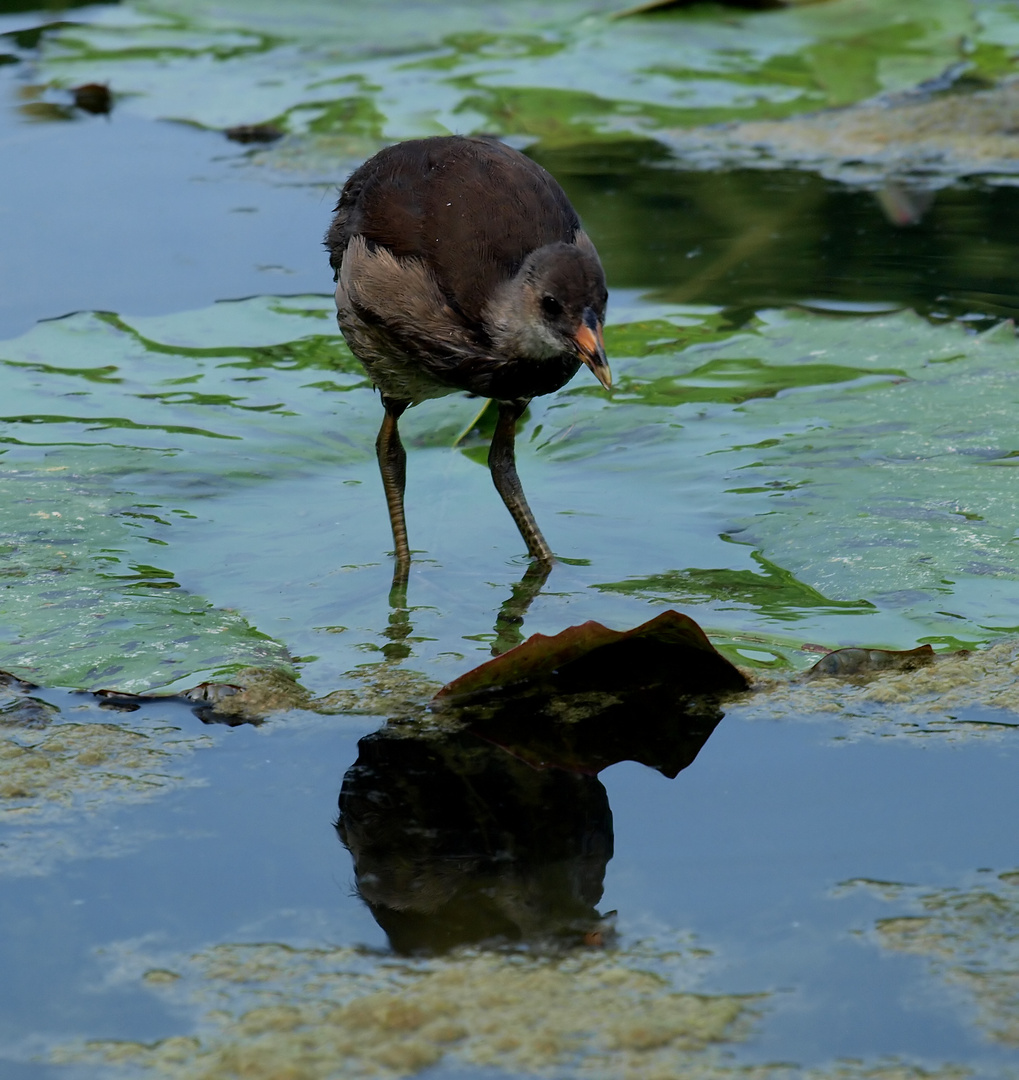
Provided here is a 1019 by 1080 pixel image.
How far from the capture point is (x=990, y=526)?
12.9ft

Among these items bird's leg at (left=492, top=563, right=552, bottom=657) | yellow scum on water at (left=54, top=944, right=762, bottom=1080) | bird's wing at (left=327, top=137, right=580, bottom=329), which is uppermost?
bird's wing at (left=327, top=137, right=580, bottom=329)

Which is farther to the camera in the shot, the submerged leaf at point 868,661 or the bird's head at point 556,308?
the bird's head at point 556,308

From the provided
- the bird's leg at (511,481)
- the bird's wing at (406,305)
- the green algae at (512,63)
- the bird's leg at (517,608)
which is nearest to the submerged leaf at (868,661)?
the bird's leg at (517,608)

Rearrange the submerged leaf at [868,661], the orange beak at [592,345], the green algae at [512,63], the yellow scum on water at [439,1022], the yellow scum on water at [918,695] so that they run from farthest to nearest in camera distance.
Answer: the green algae at [512,63] → the orange beak at [592,345] → the submerged leaf at [868,661] → the yellow scum on water at [918,695] → the yellow scum on water at [439,1022]

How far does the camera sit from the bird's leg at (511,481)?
4.23 meters

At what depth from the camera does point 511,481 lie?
4.35 metres

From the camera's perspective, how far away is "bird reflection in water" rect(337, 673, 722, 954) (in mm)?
2533

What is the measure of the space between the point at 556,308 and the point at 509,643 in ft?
2.65

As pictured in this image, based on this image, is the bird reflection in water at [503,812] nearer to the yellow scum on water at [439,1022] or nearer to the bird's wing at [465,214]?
the yellow scum on water at [439,1022]

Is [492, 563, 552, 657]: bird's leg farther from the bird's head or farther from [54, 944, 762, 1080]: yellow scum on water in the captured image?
[54, 944, 762, 1080]: yellow scum on water

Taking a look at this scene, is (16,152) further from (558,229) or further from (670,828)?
(670,828)

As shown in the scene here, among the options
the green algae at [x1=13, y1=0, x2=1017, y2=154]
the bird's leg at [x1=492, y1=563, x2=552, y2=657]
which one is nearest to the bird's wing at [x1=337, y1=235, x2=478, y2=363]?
the bird's leg at [x1=492, y1=563, x2=552, y2=657]

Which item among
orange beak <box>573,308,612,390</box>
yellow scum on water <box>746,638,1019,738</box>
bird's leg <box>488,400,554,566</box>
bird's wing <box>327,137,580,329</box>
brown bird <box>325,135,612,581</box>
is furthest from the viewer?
bird's leg <box>488,400,554,566</box>

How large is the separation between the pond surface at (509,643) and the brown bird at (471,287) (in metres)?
0.50
